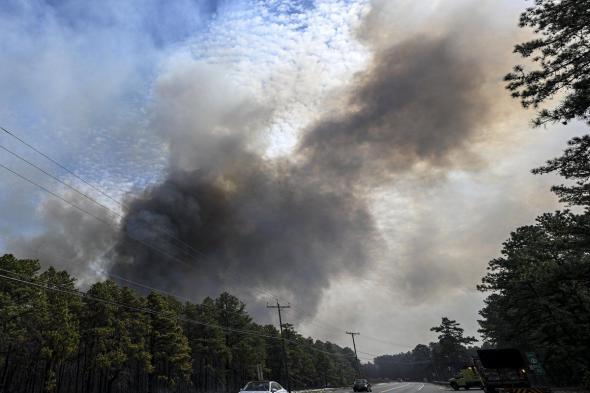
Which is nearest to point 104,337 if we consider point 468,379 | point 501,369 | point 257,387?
point 257,387

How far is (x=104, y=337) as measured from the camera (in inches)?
1608

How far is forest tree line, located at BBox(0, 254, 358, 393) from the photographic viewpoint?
33.3m

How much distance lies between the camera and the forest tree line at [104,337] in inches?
1310

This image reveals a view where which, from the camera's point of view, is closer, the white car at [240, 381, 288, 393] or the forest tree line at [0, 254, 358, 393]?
the white car at [240, 381, 288, 393]

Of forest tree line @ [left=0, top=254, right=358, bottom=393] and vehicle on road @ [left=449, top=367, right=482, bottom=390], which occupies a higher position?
forest tree line @ [left=0, top=254, right=358, bottom=393]

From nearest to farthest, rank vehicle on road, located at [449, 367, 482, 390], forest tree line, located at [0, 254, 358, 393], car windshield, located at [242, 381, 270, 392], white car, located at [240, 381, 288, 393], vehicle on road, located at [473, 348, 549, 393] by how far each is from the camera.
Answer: white car, located at [240, 381, 288, 393] < car windshield, located at [242, 381, 270, 392] < vehicle on road, located at [473, 348, 549, 393] < forest tree line, located at [0, 254, 358, 393] < vehicle on road, located at [449, 367, 482, 390]

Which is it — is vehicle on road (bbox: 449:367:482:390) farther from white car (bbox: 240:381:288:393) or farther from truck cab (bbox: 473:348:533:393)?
white car (bbox: 240:381:288:393)

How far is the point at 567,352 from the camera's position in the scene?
28625 millimetres

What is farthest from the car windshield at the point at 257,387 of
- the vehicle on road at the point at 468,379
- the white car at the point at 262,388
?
the vehicle on road at the point at 468,379

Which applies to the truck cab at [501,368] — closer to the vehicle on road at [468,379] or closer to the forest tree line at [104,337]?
the vehicle on road at [468,379]

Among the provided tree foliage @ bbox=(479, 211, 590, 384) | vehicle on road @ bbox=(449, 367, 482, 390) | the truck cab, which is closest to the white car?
the truck cab

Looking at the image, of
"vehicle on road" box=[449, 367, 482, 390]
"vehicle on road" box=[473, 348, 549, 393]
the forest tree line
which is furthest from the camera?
"vehicle on road" box=[449, 367, 482, 390]

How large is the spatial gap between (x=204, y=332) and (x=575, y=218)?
50.9 meters

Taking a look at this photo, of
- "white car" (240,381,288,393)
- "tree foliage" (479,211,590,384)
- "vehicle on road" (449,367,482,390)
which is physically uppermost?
"tree foliage" (479,211,590,384)
